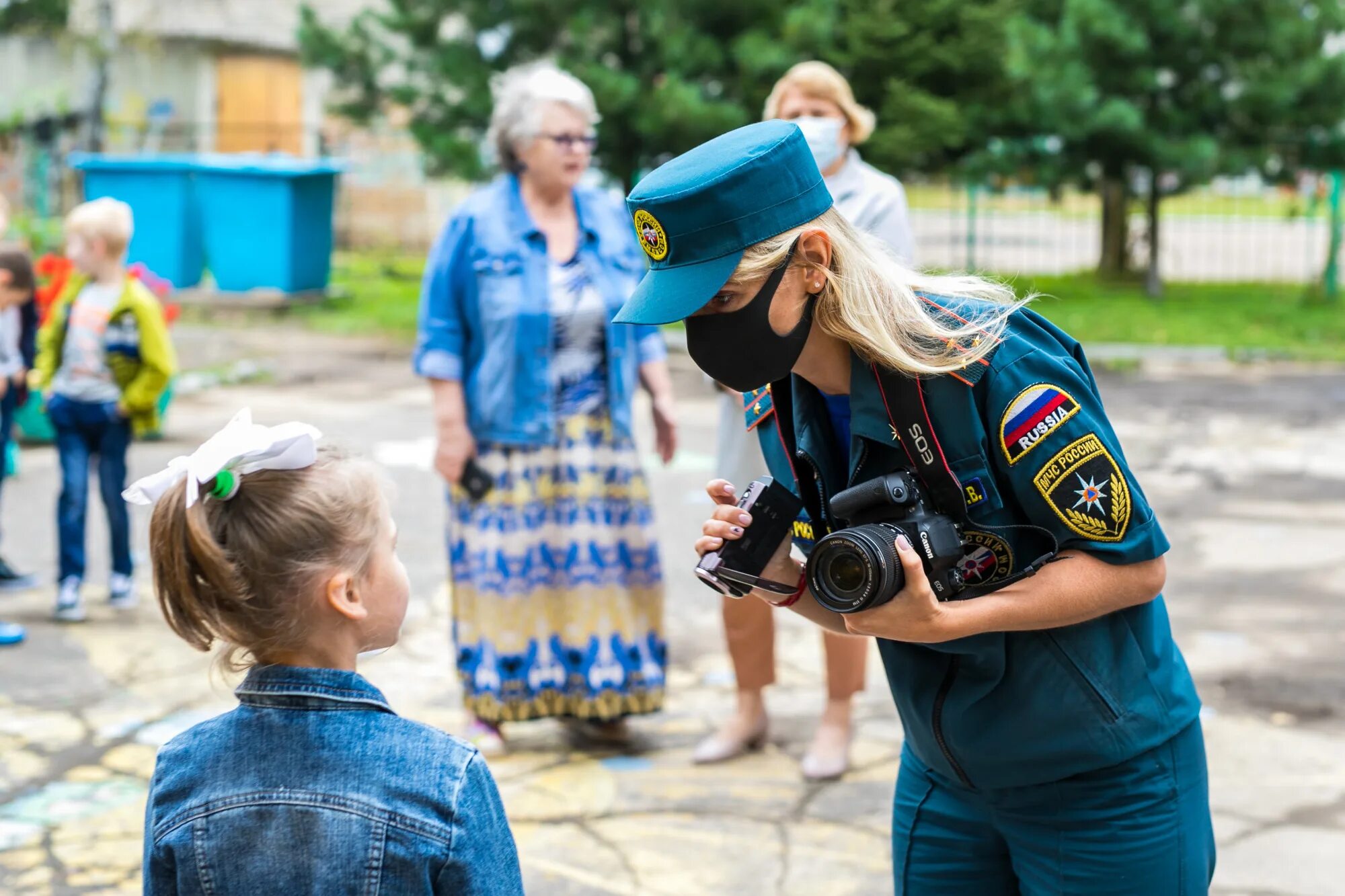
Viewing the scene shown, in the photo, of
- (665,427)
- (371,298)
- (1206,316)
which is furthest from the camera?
(371,298)

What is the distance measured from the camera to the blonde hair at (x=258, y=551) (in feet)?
6.05

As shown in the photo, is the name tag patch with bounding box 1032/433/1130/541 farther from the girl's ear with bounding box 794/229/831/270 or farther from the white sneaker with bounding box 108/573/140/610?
the white sneaker with bounding box 108/573/140/610

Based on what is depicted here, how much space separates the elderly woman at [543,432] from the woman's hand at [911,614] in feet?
8.53

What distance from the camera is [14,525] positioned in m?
7.36

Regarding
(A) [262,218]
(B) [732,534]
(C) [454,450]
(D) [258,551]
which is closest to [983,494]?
(B) [732,534]

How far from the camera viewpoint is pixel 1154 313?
596 inches

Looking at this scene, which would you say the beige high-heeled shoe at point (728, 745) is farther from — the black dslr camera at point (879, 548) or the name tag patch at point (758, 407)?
the black dslr camera at point (879, 548)

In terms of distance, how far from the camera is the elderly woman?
452 centimetres

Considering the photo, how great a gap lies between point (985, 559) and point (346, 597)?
35.0 inches

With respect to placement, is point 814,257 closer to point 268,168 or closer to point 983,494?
point 983,494

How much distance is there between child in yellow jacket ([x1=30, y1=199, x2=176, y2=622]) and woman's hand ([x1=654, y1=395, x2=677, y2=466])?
2.33 m

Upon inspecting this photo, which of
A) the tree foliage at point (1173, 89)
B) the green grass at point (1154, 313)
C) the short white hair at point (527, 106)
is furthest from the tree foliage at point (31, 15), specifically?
the short white hair at point (527, 106)

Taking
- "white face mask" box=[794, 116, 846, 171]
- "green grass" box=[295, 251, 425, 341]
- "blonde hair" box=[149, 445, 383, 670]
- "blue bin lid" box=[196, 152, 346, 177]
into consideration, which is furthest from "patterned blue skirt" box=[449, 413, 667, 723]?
"blue bin lid" box=[196, 152, 346, 177]

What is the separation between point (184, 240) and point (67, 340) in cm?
1029
